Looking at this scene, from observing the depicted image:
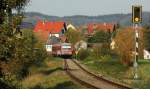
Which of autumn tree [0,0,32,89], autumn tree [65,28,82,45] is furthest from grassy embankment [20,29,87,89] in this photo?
autumn tree [65,28,82,45]

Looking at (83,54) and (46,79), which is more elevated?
(46,79)

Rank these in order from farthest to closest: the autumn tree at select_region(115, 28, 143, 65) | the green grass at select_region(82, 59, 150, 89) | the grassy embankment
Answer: the autumn tree at select_region(115, 28, 143, 65), the grassy embankment, the green grass at select_region(82, 59, 150, 89)

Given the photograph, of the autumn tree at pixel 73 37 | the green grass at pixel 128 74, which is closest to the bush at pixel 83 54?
the autumn tree at pixel 73 37

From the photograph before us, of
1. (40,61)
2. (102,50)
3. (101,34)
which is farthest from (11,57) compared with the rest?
(101,34)

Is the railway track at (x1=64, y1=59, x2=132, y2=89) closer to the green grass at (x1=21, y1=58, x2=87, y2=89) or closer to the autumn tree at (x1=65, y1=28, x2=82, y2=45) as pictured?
the green grass at (x1=21, y1=58, x2=87, y2=89)

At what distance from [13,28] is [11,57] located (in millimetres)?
949

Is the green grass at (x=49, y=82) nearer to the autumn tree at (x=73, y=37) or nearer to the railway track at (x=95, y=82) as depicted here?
the railway track at (x=95, y=82)

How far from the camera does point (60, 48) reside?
103438mm

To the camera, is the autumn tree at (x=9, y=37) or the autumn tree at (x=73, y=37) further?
the autumn tree at (x=73, y=37)

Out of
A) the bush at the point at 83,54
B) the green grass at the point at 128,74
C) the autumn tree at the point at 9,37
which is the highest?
the autumn tree at the point at 9,37

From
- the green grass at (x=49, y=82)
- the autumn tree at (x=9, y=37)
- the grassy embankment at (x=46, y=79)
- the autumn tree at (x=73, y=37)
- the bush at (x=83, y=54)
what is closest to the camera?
the autumn tree at (x=9, y=37)

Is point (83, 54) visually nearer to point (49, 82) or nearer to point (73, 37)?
point (73, 37)

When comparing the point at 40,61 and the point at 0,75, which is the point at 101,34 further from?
the point at 0,75

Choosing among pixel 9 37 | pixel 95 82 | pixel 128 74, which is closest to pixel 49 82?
pixel 95 82
